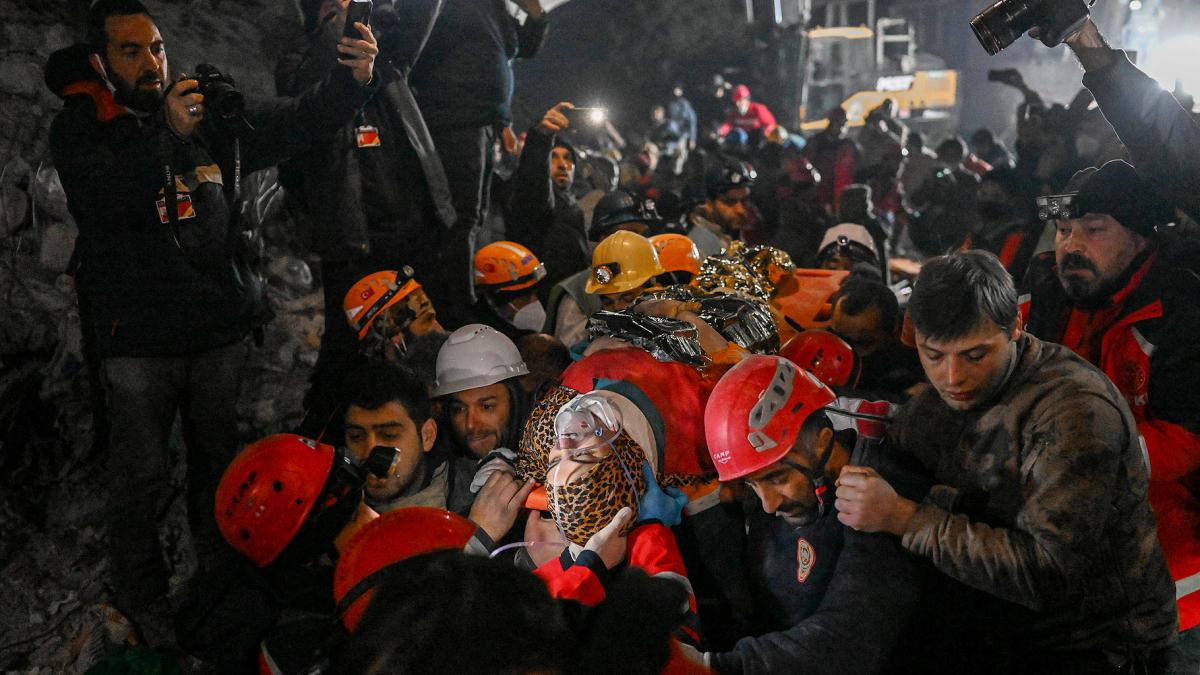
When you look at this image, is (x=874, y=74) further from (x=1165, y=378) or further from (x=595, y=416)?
(x=595, y=416)

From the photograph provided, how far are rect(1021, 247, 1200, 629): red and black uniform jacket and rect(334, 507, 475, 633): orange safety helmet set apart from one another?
97.1 inches

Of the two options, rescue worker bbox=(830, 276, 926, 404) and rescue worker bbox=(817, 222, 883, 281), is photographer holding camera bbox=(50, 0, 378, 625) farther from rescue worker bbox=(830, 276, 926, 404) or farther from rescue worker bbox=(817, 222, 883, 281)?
rescue worker bbox=(817, 222, 883, 281)

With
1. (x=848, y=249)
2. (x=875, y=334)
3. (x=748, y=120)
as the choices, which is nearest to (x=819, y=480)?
(x=875, y=334)

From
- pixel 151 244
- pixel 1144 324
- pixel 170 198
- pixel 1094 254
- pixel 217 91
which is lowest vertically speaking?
pixel 1144 324

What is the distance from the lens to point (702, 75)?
30.0m

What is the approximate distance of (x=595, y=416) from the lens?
3.02m

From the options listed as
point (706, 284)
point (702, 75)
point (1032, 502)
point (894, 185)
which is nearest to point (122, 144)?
point (706, 284)

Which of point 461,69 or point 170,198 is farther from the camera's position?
point 461,69

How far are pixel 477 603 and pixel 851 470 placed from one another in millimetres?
1463

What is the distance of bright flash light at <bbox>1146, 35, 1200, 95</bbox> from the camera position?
125 feet

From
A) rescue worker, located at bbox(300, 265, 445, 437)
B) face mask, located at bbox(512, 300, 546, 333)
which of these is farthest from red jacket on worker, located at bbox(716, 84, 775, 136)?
rescue worker, located at bbox(300, 265, 445, 437)

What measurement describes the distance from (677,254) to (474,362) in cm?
232

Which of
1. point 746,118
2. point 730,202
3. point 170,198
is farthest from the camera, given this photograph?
point 746,118

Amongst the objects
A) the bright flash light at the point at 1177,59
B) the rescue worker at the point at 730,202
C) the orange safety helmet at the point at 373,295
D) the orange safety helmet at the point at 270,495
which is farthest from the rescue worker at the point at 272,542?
the bright flash light at the point at 1177,59
